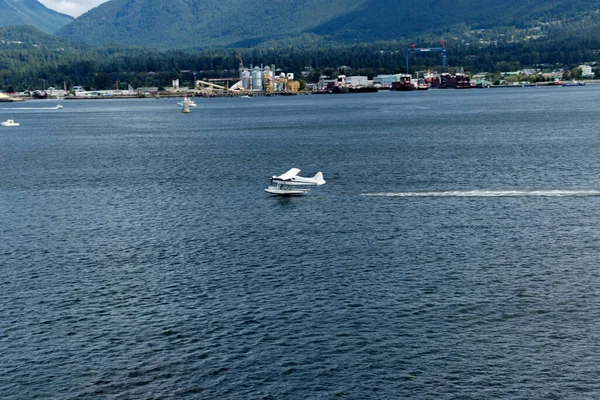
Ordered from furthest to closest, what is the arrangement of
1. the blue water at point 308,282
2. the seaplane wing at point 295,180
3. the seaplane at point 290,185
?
the seaplane wing at point 295,180, the seaplane at point 290,185, the blue water at point 308,282

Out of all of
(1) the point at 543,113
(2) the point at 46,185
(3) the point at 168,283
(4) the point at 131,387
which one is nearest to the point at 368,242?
(3) the point at 168,283

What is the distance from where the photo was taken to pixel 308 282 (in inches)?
1965

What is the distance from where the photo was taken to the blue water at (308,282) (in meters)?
37.1

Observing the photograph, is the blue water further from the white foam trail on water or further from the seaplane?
the seaplane

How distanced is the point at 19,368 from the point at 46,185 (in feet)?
178

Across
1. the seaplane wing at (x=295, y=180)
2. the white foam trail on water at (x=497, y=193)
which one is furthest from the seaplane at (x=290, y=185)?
the white foam trail on water at (x=497, y=193)

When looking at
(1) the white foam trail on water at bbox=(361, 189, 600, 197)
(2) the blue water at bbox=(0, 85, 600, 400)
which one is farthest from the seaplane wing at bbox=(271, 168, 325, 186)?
(1) the white foam trail on water at bbox=(361, 189, 600, 197)

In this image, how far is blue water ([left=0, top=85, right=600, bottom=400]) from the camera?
1460 inches

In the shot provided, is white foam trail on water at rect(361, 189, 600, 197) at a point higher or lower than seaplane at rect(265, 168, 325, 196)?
lower

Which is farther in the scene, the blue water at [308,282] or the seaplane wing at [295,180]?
the seaplane wing at [295,180]

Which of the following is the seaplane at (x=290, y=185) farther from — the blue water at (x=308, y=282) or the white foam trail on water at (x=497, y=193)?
the white foam trail on water at (x=497, y=193)

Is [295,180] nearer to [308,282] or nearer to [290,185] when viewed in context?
[290,185]

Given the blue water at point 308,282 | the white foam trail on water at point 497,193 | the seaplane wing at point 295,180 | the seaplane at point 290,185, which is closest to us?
the blue water at point 308,282

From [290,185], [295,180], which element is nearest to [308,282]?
[290,185]
